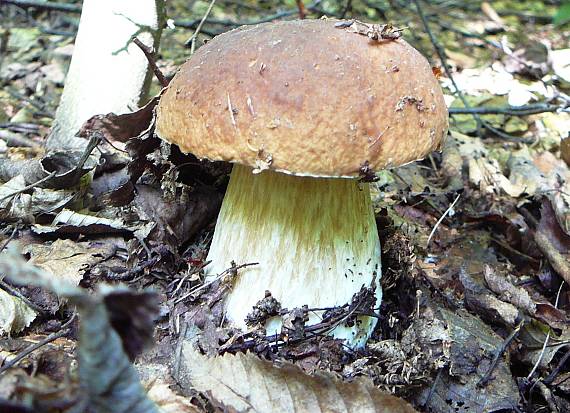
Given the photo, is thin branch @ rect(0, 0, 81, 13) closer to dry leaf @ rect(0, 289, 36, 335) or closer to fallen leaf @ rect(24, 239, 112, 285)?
fallen leaf @ rect(24, 239, 112, 285)

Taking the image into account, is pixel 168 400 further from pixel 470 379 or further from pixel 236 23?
pixel 236 23

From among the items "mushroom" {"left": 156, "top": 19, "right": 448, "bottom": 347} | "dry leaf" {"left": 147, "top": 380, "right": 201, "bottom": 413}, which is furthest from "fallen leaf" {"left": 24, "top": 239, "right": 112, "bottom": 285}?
"dry leaf" {"left": 147, "top": 380, "right": 201, "bottom": 413}

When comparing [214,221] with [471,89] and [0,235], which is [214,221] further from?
[471,89]

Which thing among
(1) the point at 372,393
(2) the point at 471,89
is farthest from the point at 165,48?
(1) the point at 372,393

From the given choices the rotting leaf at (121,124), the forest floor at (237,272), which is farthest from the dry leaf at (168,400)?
the rotting leaf at (121,124)

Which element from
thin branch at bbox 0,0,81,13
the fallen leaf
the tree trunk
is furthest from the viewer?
thin branch at bbox 0,0,81,13

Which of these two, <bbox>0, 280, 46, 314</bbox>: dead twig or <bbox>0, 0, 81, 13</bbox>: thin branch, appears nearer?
<bbox>0, 280, 46, 314</bbox>: dead twig

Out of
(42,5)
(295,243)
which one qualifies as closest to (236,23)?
(42,5)
